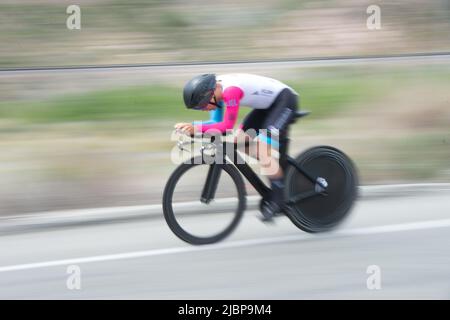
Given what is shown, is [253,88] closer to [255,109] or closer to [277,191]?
[255,109]

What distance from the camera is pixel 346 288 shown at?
199 inches

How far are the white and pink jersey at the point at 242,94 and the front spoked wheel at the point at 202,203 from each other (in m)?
0.36

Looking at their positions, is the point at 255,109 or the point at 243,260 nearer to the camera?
the point at 243,260

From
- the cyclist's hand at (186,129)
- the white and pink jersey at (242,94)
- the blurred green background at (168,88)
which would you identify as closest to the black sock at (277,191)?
the white and pink jersey at (242,94)

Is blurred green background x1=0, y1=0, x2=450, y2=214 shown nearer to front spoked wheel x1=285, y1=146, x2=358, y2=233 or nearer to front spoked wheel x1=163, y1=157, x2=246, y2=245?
front spoked wheel x1=163, y1=157, x2=246, y2=245

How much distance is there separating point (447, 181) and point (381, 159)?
82 cm

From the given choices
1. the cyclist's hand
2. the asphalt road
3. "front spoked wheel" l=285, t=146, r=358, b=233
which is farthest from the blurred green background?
the cyclist's hand

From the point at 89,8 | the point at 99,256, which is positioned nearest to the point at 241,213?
the point at 99,256

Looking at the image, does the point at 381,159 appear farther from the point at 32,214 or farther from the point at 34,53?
the point at 34,53

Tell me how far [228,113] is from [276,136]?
1.72ft

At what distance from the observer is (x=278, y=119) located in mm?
5945

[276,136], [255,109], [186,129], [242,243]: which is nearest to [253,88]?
[255,109]

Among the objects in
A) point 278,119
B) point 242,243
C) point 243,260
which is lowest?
point 243,260

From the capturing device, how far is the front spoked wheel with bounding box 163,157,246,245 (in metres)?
5.73
